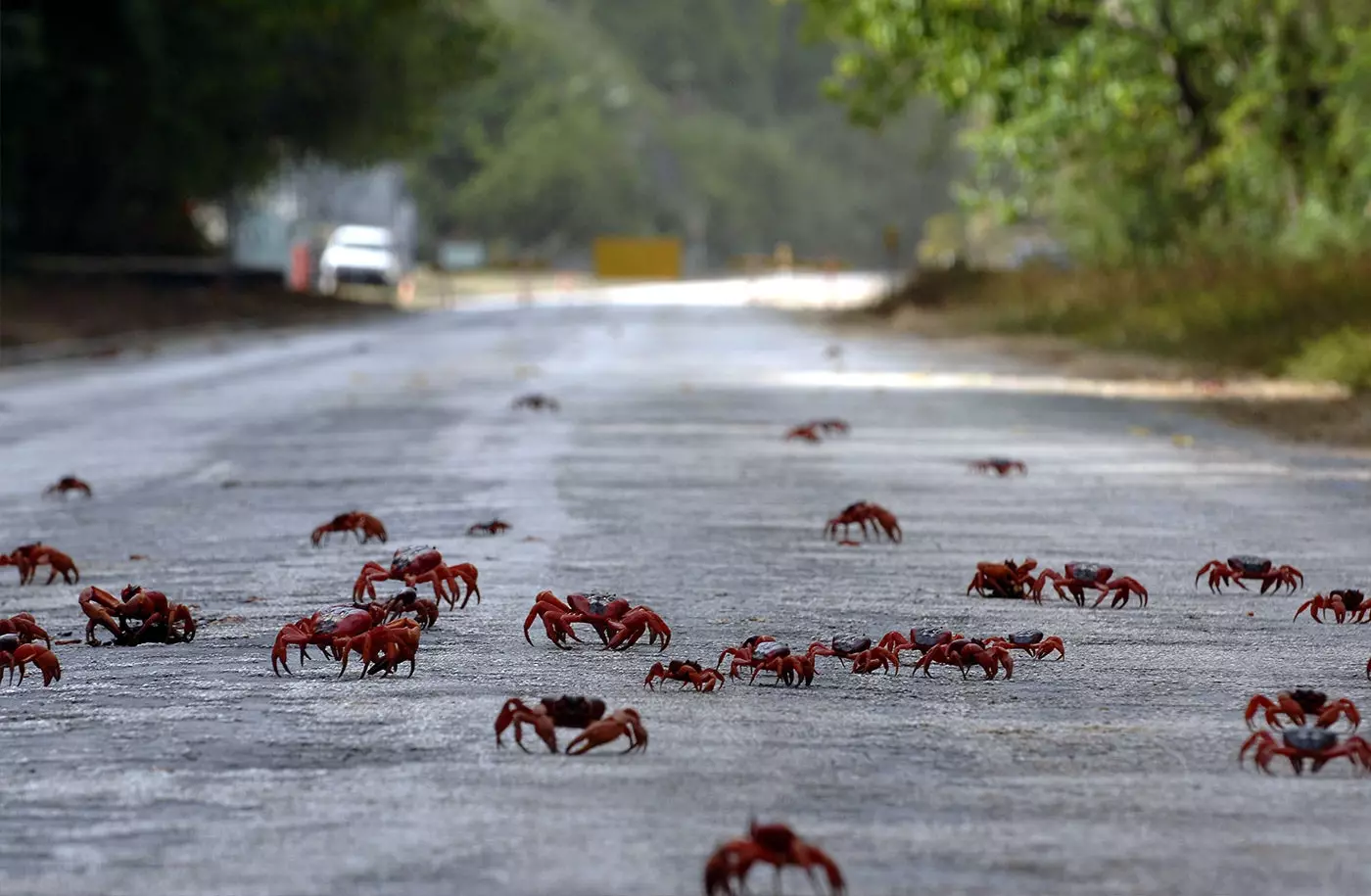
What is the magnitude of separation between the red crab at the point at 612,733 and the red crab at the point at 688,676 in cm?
74

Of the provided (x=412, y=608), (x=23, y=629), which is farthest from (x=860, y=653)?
(x=23, y=629)

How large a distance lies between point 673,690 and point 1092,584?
2209 millimetres

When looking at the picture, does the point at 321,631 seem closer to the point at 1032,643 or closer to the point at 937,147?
the point at 1032,643

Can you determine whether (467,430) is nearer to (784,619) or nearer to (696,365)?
(784,619)

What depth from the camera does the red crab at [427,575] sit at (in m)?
7.88

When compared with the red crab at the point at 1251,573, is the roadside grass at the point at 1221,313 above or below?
above

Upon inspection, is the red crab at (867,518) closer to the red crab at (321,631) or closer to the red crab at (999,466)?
the red crab at (999,466)

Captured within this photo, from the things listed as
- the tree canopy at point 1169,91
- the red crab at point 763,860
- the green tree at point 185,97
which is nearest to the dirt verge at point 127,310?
the green tree at point 185,97

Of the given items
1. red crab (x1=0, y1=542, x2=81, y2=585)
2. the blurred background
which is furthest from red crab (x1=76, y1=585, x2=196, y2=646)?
the blurred background

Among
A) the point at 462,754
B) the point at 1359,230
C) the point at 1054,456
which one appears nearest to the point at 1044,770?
the point at 462,754

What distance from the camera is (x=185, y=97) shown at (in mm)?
40812

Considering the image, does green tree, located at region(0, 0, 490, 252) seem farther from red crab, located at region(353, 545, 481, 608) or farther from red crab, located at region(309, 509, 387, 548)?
red crab, located at region(353, 545, 481, 608)

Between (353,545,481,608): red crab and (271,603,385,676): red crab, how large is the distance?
34.8 inches

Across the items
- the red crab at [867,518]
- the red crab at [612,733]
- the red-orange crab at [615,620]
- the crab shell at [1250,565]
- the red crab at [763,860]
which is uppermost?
the red crab at [867,518]
